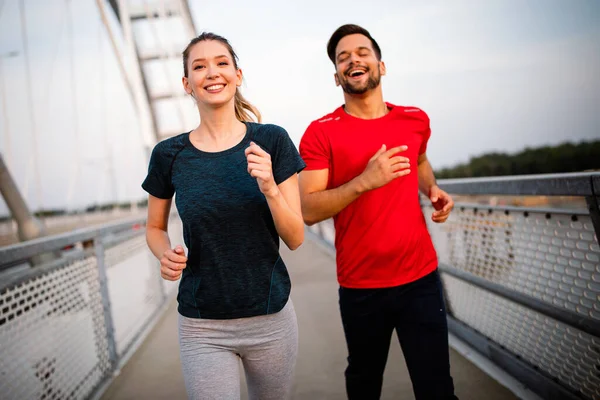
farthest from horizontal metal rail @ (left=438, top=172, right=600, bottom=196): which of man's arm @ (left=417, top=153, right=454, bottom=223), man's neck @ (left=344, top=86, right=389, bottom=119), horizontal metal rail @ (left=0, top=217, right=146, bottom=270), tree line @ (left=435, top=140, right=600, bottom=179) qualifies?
tree line @ (left=435, top=140, right=600, bottom=179)

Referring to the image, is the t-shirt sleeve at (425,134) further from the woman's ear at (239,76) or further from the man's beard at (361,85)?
the woman's ear at (239,76)

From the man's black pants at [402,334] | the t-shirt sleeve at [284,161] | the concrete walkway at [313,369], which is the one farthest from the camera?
the concrete walkway at [313,369]

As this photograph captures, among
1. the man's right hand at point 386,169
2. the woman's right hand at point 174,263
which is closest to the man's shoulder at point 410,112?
the man's right hand at point 386,169

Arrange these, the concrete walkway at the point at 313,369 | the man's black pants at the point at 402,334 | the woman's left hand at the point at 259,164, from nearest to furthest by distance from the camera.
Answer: the woman's left hand at the point at 259,164 → the man's black pants at the point at 402,334 → the concrete walkway at the point at 313,369

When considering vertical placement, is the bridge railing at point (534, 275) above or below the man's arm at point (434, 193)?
below

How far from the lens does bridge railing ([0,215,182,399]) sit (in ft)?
6.75

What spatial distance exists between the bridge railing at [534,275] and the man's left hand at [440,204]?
1.17 feet

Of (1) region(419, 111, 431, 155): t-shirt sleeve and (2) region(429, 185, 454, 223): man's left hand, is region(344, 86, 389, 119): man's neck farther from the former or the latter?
(2) region(429, 185, 454, 223): man's left hand

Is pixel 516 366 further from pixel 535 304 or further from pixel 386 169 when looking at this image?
pixel 386 169

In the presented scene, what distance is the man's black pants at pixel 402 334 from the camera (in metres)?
1.70

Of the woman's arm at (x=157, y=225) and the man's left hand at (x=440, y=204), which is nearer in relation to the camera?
the woman's arm at (x=157, y=225)

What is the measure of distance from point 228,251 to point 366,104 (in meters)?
Answer: 0.87

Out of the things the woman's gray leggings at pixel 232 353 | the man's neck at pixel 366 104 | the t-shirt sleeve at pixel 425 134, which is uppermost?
the man's neck at pixel 366 104

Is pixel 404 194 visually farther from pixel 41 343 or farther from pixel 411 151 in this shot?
pixel 41 343
